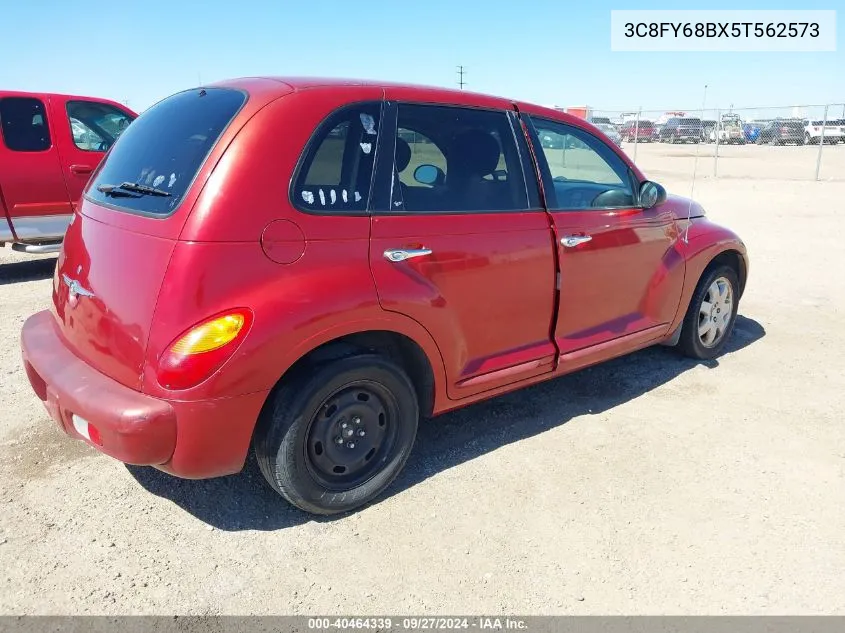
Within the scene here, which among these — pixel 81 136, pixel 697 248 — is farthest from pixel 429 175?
pixel 81 136

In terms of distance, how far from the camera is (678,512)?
2961mm

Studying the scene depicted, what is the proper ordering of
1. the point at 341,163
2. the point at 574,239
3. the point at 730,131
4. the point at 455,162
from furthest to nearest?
1. the point at 730,131
2. the point at 574,239
3. the point at 455,162
4. the point at 341,163

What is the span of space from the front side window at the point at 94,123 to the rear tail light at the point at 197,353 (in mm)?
6015

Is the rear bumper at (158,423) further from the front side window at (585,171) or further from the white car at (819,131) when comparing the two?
the white car at (819,131)

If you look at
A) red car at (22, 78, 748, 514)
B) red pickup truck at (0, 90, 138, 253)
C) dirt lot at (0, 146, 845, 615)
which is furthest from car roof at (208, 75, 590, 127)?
red pickup truck at (0, 90, 138, 253)

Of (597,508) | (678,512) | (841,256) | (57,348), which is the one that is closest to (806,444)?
(678,512)

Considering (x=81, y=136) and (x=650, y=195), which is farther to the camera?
(x=81, y=136)

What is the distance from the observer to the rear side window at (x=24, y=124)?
6.79 m

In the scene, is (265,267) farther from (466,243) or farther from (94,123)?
(94,123)

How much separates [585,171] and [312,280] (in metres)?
2.40

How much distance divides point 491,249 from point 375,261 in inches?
27.1

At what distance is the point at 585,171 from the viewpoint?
4.22 metres

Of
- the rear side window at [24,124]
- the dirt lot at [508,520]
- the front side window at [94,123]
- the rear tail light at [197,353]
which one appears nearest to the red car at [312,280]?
the rear tail light at [197,353]

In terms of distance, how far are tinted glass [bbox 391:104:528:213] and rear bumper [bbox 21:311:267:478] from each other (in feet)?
3.78
